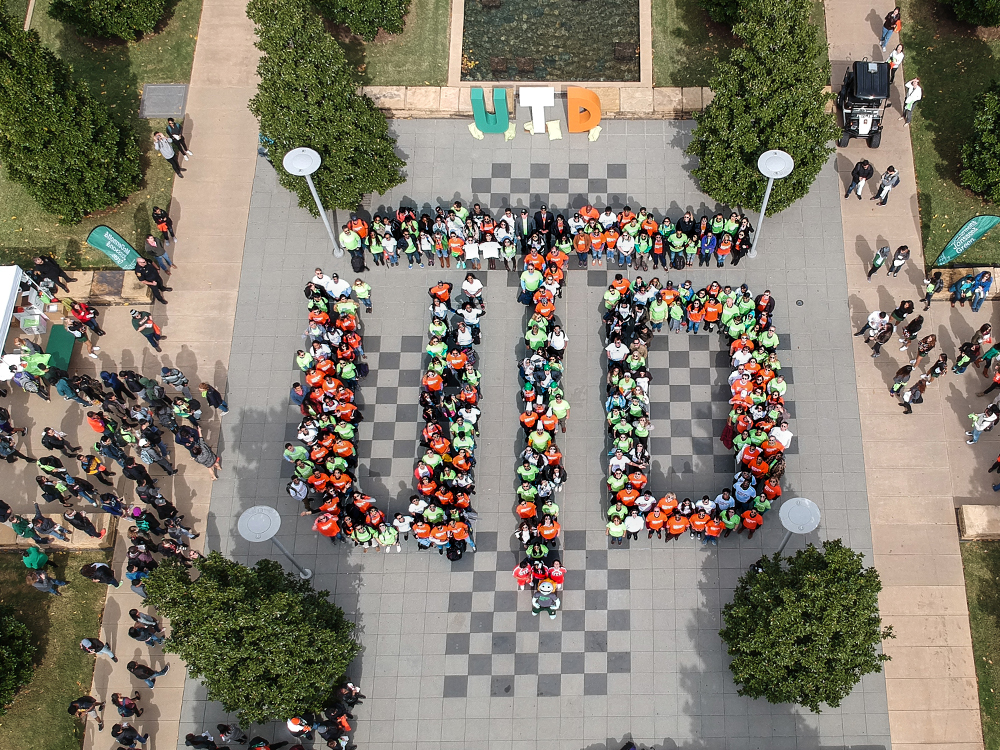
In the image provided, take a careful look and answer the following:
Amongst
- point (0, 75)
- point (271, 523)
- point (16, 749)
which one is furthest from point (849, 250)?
point (16, 749)

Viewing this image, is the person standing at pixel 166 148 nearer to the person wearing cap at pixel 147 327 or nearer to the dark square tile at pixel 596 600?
the person wearing cap at pixel 147 327

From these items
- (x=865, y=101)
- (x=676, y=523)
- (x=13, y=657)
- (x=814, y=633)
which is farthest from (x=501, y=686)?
(x=865, y=101)

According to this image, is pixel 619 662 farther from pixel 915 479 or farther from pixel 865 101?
pixel 865 101

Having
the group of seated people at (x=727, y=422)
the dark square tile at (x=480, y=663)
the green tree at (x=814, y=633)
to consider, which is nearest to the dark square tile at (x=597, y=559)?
the group of seated people at (x=727, y=422)

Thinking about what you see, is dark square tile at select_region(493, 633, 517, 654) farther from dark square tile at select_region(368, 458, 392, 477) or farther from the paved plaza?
dark square tile at select_region(368, 458, 392, 477)

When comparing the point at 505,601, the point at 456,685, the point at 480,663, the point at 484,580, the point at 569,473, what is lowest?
the point at 456,685

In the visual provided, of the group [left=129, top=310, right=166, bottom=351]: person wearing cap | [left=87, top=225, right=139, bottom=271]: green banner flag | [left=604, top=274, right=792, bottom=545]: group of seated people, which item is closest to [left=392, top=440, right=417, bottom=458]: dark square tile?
[left=604, top=274, right=792, bottom=545]: group of seated people

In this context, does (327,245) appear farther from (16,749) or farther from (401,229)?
(16,749)
